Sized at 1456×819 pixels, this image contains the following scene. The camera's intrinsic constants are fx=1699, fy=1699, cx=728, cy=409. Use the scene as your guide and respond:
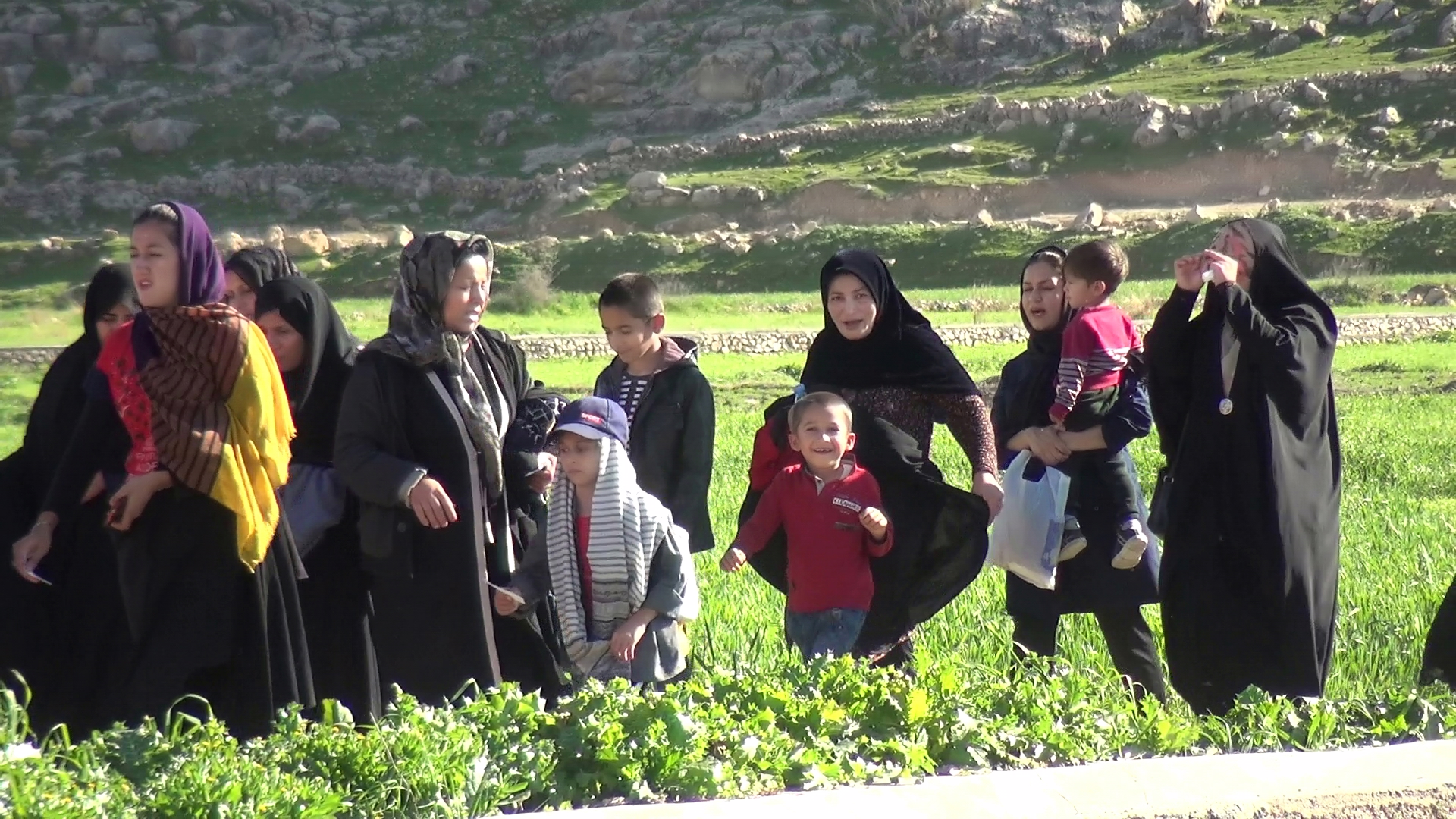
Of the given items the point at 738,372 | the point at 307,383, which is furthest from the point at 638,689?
the point at 738,372

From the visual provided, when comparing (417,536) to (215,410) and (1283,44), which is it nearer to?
(215,410)

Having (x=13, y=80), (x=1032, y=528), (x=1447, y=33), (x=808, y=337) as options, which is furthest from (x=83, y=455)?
(x=13, y=80)

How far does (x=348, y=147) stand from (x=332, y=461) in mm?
46940

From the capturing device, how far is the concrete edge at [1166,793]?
281 centimetres

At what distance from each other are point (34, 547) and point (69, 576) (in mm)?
129

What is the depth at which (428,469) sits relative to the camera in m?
3.93

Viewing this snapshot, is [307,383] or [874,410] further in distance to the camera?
[874,410]

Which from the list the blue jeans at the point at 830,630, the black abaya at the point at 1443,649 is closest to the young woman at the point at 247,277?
the blue jeans at the point at 830,630

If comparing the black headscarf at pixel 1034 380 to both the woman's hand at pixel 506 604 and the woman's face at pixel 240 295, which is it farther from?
the woman's face at pixel 240 295

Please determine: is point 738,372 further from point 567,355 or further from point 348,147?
point 348,147

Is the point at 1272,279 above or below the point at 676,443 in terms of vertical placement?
above

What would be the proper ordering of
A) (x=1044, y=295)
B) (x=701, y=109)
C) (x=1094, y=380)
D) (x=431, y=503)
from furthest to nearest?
(x=701, y=109)
(x=1044, y=295)
(x=1094, y=380)
(x=431, y=503)

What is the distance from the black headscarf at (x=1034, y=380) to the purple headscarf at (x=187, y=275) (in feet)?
7.03

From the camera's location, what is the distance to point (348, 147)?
49219mm
